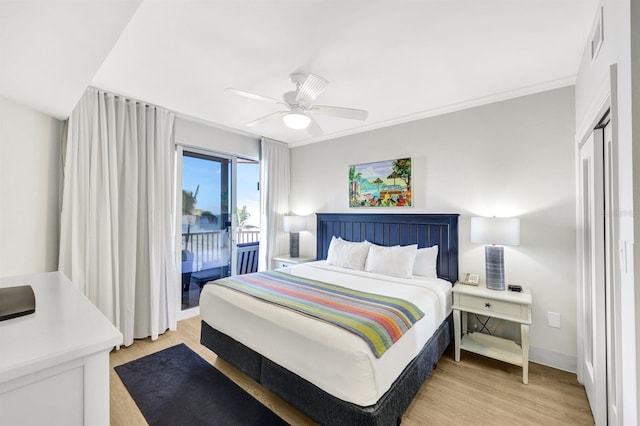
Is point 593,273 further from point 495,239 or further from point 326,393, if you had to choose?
point 326,393

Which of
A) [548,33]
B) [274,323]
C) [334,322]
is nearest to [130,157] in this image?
[274,323]

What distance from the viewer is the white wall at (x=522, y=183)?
2.55 meters

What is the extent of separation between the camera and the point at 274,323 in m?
1.97

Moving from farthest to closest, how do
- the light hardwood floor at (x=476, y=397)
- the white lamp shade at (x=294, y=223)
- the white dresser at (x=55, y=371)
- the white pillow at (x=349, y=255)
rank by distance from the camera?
the white lamp shade at (x=294, y=223) < the white pillow at (x=349, y=255) < the light hardwood floor at (x=476, y=397) < the white dresser at (x=55, y=371)

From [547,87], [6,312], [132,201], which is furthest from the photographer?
[132,201]

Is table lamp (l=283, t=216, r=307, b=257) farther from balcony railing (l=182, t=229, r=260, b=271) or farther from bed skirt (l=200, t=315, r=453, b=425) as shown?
bed skirt (l=200, t=315, r=453, b=425)

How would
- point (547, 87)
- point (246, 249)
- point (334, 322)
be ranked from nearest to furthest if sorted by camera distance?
point (334, 322) → point (547, 87) → point (246, 249)

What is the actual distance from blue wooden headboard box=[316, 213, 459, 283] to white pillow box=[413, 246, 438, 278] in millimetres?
120

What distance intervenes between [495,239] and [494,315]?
684mm

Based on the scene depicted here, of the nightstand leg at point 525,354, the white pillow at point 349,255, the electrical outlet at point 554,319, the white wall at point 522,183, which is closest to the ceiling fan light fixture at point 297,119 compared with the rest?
the white wall at point 522,183

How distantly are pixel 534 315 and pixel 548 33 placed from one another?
2.42 m

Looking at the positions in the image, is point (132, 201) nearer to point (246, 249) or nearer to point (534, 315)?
point (246, 249)

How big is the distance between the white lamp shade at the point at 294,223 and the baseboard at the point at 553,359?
317 cm

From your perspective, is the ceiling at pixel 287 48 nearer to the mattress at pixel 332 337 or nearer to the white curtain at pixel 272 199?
the white curtain at pixel 272 199
